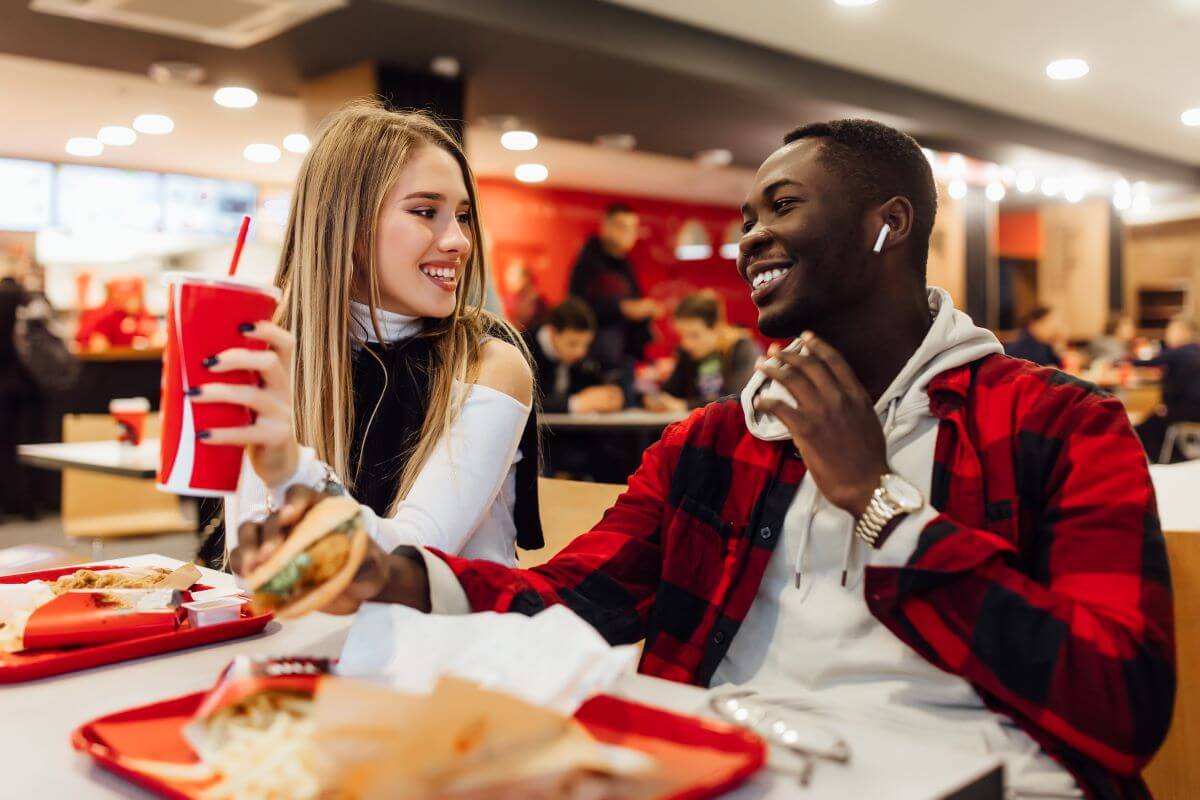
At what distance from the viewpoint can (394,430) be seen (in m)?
1.70

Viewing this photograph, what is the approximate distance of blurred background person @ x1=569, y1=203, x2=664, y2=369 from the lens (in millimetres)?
6816

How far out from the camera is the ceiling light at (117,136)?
833 cm

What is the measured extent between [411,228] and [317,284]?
0.17m

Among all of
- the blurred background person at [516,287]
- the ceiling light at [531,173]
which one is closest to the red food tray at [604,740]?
the blurred background person at [516,287]

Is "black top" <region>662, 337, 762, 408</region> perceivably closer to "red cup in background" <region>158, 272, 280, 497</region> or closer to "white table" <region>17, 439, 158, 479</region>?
"white table" <region>17, 439, 158, 479</region>

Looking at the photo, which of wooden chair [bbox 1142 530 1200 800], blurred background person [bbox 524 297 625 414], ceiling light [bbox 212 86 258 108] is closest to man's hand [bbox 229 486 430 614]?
wooden chair [bbox 1142 530 1200 800]

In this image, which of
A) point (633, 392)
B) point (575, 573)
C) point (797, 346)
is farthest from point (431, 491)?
point (633, 392)

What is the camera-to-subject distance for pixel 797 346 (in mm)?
1346

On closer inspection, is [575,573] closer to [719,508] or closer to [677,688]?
[719,508]

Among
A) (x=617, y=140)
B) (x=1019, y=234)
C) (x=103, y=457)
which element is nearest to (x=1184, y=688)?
(x=103, y=457)

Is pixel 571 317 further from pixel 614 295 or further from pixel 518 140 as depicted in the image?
pixel 518 140

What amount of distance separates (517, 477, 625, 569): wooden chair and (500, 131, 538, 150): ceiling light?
21.0 feet

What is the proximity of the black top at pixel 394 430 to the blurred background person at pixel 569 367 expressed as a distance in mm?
3713

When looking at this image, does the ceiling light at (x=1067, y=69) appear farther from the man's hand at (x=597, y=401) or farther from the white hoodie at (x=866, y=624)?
the white hoodie at (x=866, y=624)
